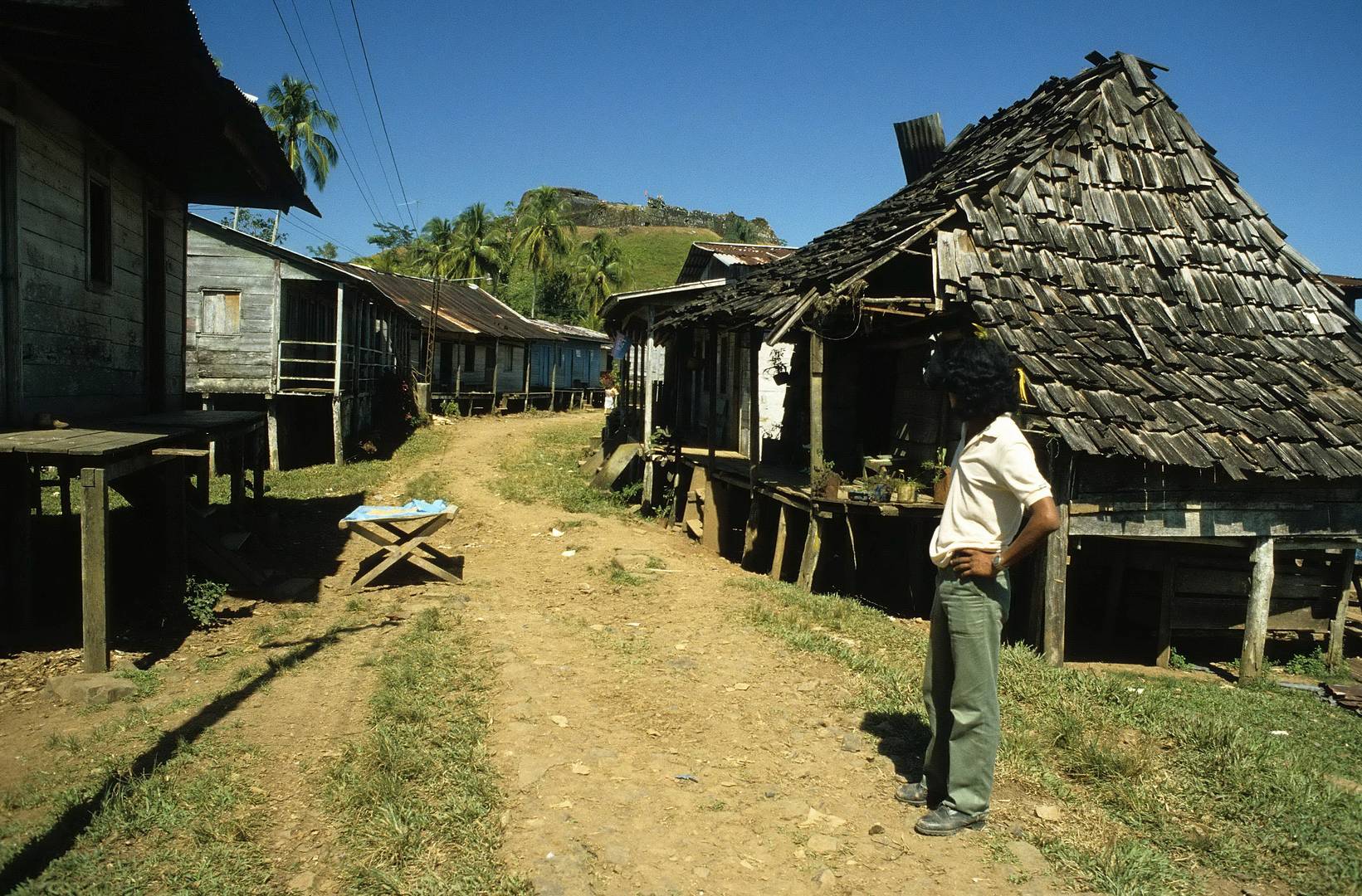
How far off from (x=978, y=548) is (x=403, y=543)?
760cm

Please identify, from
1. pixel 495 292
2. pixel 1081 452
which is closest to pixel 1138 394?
pixel 1081 452

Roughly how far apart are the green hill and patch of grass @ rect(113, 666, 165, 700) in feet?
210

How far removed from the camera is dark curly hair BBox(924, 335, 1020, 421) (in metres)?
3.97

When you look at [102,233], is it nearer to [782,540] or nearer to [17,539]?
[17,539]

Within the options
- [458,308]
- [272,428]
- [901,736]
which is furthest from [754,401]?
[458,308]

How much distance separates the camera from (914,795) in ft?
14.7

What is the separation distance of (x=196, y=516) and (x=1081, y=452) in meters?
9.01

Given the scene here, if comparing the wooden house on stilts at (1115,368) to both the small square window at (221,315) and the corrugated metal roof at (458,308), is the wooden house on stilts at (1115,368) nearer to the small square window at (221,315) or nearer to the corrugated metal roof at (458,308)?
the small square window at (221,315)

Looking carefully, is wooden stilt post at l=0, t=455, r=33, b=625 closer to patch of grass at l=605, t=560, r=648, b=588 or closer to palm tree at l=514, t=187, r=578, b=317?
patch of grass at l=605, t=560, r=648, b=588

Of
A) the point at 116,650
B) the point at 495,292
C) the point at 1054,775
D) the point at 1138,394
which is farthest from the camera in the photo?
the point at 495,292

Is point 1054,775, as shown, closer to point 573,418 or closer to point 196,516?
point 196,516

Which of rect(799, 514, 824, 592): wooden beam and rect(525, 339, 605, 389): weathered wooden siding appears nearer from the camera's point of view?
rect(799, 514, 824, 592): wooden beam

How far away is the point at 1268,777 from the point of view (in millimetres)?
4723

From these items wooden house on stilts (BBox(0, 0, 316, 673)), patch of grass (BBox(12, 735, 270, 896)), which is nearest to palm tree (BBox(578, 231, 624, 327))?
wooden house on stilts (BBox(0, 0, 316, 673))
